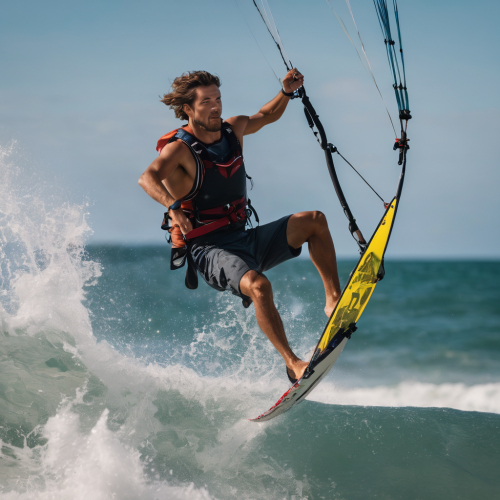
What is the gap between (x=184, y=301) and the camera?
1461 centimetres

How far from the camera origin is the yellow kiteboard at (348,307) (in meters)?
3.37

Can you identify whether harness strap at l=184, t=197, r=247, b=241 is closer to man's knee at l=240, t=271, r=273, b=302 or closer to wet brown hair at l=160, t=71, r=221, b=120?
man's knee at l=240, t=271, r=273, b=302

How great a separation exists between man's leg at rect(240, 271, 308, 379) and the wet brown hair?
1.44 metres

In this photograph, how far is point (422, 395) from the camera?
8.46m

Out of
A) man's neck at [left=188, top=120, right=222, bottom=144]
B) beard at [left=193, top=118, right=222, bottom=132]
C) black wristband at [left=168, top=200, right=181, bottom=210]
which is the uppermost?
beard at [left=193, top=118, right=222, bottom=132]

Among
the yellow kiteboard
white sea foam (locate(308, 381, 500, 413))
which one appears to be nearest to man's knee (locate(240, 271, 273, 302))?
the yellow kiteboard

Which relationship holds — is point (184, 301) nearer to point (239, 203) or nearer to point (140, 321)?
point (140, 321)

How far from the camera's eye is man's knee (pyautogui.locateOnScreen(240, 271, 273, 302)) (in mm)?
3355

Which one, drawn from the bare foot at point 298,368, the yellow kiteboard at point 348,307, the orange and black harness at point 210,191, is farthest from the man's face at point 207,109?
the bare foot at point 298,368

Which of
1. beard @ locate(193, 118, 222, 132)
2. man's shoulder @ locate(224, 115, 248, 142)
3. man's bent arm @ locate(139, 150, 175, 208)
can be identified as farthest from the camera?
man's shoulder @ locate(224, 115, 248, 142)

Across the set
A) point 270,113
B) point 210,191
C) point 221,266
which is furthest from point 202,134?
point 221,266

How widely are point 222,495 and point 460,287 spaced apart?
69.1 ft

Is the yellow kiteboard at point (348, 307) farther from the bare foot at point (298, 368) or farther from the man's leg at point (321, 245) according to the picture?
the man's leg at point (321, 245)

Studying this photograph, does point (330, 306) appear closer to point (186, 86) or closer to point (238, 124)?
point (238, 124)
